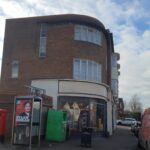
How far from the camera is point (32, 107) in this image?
1694 centimetres

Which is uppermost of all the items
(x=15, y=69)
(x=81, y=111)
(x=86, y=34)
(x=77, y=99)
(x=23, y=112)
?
(x=86, y=34)

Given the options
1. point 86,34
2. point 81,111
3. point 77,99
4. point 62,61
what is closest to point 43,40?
point 62,61

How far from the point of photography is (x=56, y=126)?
2025 centimetres

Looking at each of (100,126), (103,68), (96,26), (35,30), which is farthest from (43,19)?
(100,126)

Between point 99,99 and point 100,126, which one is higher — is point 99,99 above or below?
above

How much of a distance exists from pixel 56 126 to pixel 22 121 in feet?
12.0

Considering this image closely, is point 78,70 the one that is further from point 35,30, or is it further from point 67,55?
point 35,30

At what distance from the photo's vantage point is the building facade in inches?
968

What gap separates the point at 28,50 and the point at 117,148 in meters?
11.9

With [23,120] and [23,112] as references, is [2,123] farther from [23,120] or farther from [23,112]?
[23,112]

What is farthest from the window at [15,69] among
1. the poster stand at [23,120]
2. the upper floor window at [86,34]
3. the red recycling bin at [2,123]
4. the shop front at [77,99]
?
the poster stand at [23,120]

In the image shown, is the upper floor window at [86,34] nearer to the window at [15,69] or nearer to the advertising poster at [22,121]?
the window at [15,69]

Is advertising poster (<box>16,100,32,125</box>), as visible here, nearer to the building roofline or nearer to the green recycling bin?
the green recycling bin

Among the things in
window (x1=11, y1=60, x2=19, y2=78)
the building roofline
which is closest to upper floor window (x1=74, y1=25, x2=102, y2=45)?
the building roofline
